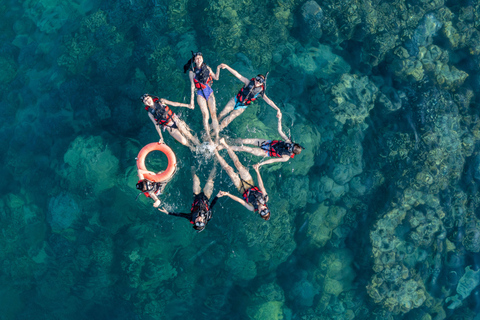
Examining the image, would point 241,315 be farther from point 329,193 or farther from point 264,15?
point 264,15

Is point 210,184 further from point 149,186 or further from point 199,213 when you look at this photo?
point 149,186

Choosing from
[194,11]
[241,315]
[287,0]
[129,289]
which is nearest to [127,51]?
[194,11]

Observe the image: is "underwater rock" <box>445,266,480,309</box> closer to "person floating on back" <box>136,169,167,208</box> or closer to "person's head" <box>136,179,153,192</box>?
"person floating on back" <box>136,169,167,208</box>

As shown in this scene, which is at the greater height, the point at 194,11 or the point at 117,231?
the point at 194,11

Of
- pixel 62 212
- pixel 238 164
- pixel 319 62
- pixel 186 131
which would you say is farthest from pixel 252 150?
pixel 62 212

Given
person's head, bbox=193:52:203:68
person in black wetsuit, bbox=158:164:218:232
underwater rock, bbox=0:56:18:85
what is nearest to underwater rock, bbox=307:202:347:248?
person in black wetsuit, bbox=158:164:218:232

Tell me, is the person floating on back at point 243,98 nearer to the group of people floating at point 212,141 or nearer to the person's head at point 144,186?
the group of people floating at point 212,141
